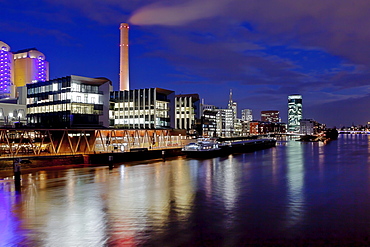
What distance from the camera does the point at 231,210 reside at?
24688 millimetres

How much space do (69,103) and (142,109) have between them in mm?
29548

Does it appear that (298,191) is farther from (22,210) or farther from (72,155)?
(72,155)

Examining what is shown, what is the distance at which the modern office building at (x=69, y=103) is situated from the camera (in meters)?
78.6

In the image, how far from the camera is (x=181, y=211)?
24.1 meters

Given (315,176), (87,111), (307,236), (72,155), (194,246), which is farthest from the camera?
(87,111)

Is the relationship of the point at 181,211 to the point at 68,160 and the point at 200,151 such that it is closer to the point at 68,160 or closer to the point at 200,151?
the point at 68,160

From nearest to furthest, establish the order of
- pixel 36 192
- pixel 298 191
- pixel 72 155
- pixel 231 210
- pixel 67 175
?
1. pixel 231 210
2. pixel 36 192
3. pixel 298 191
4. pixel 67 175
5. pixel 72 155

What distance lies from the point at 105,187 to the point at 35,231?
46.6 ft

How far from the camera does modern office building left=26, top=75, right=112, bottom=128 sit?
78625mm

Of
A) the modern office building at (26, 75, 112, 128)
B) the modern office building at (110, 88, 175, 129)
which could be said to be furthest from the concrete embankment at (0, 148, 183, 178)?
the modern office building at (110, 88, 175, 129)

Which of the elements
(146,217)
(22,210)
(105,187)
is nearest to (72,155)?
(105,187)

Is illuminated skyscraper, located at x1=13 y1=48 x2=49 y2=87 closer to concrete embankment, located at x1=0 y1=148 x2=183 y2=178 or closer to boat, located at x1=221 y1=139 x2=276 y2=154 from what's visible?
boat, located at x1=221 y1=139 x2=276 y2=154

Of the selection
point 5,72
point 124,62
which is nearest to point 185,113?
point 124,62

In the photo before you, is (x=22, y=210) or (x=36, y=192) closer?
(x=22, y=210)
